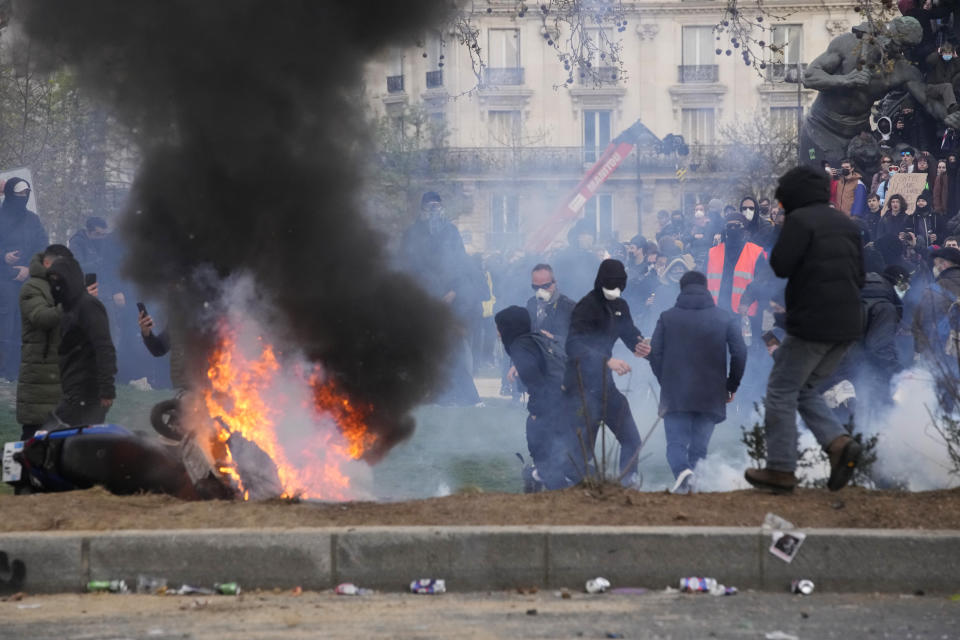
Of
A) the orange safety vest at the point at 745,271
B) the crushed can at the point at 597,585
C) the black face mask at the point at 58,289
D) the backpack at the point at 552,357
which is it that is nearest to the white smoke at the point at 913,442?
the backpack at the point at 552,357

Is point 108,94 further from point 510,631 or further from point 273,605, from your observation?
point 510,631

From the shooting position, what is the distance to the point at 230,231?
8578 mm

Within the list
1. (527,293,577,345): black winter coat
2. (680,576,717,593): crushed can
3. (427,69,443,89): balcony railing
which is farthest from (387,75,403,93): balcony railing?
(427,69,443,89): balcony railing

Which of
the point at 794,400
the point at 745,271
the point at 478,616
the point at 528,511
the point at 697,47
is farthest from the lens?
the point at 697,47

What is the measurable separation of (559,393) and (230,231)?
231 centimetres

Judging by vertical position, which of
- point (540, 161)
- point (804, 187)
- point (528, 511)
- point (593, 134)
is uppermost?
point (593, 134)

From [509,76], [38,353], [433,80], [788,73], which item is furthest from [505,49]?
[38,353]

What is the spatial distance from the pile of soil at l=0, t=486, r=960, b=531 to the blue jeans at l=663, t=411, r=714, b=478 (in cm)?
193

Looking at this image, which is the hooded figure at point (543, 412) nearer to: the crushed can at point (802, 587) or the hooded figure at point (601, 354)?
the hooded figure at point (601, 354)

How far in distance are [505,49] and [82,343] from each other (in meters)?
36.5

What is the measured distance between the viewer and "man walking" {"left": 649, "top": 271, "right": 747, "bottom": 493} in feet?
28.6

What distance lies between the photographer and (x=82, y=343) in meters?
9.52

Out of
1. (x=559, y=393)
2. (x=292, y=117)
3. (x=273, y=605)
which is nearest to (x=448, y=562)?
(x=273, y=605)

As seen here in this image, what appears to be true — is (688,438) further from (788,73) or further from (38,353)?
(788,73)
